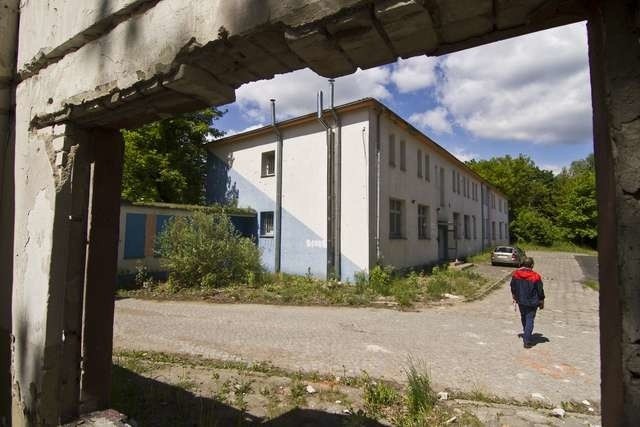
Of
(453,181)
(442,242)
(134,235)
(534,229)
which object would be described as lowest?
(442,242)

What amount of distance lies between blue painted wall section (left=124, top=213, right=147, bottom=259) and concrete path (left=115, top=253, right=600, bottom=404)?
2642 mm

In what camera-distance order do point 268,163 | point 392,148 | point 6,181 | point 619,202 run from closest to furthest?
point 619,202, point 6,181, point 392,148, point 268,163

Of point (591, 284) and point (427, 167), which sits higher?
point (427, 167)

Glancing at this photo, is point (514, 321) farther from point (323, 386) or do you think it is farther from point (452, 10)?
point (452, 10)

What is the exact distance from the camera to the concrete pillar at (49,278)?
301 centimetres

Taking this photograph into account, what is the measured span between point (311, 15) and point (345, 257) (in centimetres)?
1238

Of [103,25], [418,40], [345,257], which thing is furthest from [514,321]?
[103,25]

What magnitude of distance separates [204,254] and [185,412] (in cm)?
909

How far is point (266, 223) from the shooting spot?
677 inches

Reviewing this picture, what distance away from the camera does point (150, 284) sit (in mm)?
13070

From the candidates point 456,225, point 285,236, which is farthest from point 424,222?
point 285,236

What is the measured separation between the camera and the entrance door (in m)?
22.5

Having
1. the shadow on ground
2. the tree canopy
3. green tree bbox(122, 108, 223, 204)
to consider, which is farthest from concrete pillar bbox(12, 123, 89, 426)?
the tree canopy

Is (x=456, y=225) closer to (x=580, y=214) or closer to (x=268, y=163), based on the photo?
(x=268, y=163)
